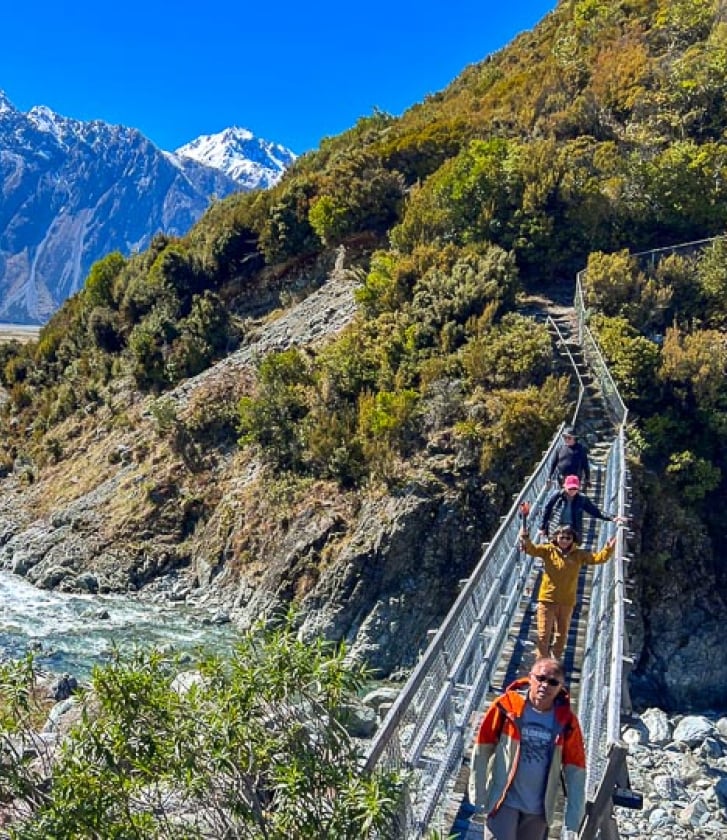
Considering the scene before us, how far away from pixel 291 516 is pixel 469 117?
22279 millimetres

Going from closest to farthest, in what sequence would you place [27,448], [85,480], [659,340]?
1. [659,340]
2. [85,480]
3. [27,448]

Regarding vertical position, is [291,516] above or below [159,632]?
above

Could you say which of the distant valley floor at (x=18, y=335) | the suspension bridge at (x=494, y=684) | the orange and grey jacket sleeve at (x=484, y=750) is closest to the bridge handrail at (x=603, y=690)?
the suspension bridge at (x=494, y=684)

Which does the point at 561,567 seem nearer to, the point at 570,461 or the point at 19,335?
the point at 570,461

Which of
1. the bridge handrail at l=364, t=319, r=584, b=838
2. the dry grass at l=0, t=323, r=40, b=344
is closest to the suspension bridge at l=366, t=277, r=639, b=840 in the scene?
the bridge handrail at l=364, t=319, r=584, b=838

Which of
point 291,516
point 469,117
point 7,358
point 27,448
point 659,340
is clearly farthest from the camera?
point 7,358

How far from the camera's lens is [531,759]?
3904 millimetres

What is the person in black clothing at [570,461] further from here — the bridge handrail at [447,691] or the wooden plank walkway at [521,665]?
the bridge handrail at [447,691]

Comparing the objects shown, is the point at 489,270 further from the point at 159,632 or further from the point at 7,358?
the point at 7,358

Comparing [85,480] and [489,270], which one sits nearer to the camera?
[489,270]

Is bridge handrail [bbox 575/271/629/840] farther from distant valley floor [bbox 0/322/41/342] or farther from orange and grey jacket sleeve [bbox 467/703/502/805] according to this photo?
distant valley floor [bbox 0/322/41/342]

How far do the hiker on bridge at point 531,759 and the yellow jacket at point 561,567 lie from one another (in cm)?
283

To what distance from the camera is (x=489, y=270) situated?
67.6 ft

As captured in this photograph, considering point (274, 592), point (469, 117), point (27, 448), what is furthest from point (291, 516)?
point (469, 117)
